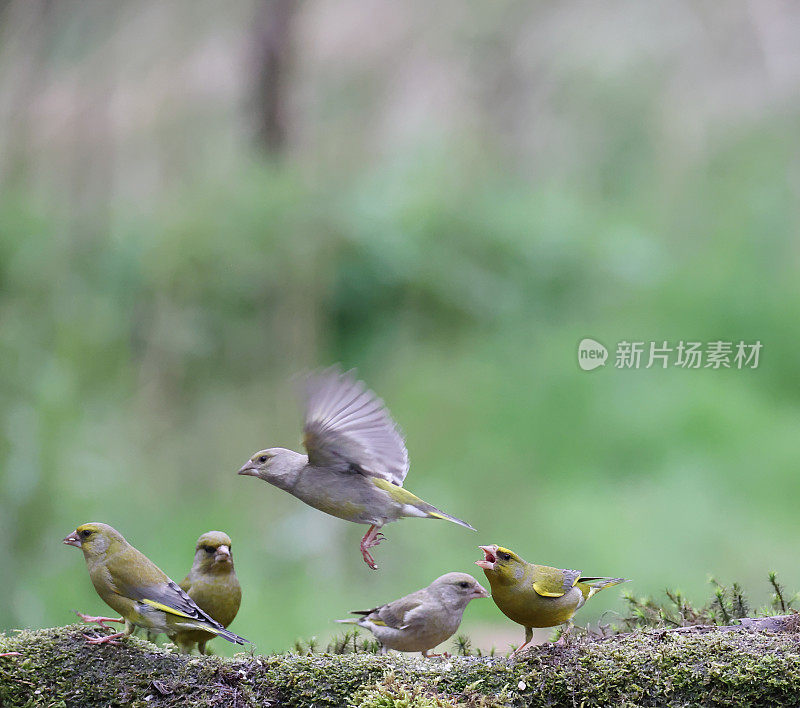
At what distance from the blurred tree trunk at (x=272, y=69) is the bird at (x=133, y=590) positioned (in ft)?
19.2

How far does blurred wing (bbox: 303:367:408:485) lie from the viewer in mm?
2016

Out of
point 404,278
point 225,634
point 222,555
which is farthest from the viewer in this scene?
point 404,278

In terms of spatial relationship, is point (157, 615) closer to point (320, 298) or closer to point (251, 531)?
point (251, 531)

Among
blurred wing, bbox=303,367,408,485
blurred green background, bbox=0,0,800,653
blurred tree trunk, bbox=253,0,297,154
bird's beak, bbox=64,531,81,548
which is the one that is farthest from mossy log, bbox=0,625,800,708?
blurred tree trunk, bbox=253,0,297,154

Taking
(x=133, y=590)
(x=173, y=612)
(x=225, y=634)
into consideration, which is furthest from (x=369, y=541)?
(x=133, y=590)

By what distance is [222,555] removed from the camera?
7.93 feet

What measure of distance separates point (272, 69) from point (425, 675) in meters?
6.26

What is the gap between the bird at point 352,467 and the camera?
2072 millimetres

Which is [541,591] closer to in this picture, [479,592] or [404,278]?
[479,592]

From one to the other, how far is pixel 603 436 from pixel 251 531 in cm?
269

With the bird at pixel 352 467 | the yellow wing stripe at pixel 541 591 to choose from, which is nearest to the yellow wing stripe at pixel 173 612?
the bird at pixel 352 467

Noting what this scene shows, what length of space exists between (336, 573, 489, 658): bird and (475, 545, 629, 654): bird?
196 mm

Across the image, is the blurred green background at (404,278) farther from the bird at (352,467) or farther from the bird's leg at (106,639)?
the bird at (352,467)

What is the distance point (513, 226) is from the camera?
7.50m
